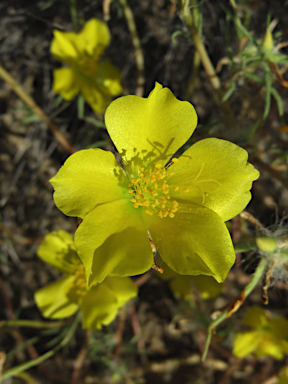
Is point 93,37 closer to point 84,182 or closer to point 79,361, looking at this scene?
point 84,182

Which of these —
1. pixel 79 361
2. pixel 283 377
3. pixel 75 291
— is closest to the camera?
pixel 75 291

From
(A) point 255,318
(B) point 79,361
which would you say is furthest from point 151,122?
(B) point 79,361

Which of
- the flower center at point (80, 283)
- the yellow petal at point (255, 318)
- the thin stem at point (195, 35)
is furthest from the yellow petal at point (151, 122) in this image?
the yellow petal at point (255, 318)

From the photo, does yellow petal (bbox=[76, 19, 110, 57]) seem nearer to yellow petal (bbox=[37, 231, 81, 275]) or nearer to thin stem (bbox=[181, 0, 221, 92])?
thin stem (bbox=[181, 0, 221, 92])

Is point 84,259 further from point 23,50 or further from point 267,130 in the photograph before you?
point 23,50

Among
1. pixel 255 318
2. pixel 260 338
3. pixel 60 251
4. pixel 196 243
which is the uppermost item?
pixel 196 243

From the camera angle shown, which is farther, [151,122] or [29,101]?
[29,101]

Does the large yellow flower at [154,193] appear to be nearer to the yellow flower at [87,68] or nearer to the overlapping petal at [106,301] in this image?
the overlapping petal at [106,301]
